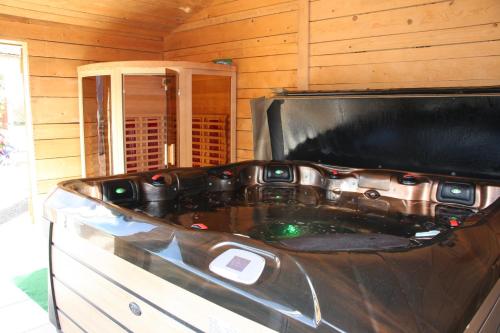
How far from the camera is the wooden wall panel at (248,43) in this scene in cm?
319

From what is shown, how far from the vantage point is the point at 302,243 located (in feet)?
3.81

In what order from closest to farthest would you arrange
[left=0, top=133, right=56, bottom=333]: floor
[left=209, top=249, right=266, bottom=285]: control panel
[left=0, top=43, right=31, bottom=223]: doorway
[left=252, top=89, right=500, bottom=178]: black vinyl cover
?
[left=209, top=249, right=266, bottom=285]: control panel → [left=252, top=89, right=500, bottom=178]: black vinyl cover → [left=0, top=133, right=56, bottom=333]: floor → [left=0, top=43, right=31, bottom=223]: doorway

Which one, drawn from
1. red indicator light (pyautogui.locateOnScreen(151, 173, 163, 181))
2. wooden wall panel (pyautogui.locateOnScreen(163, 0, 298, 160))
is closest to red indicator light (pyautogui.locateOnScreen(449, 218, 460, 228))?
red indicator light (pyautogui.locateOnScreen(151, 173, 163, 181))

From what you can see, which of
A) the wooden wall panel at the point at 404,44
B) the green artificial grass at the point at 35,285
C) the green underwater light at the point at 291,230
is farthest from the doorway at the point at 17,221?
the wooden wall panel at the point at 404,44

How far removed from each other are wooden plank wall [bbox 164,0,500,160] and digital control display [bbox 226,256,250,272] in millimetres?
1976

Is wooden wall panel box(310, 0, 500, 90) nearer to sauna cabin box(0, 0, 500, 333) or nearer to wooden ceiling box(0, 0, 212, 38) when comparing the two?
sauna cabin box(0, 0, 500, 333)

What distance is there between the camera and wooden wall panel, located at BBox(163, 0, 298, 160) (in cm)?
319

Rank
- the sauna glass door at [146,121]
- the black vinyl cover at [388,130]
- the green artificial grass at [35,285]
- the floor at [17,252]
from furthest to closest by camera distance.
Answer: the sauna glass door at [146,121]
the green artificial grass at [35,285]
the floor at [17,252]
the black vinyl cover at [388,130]

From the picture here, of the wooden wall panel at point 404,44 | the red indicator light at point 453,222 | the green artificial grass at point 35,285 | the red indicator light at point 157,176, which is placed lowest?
the green artificial grass at point 35,285

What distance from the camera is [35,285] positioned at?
8.59 ft

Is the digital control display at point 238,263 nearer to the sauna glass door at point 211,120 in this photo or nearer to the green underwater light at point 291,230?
the green underwater light at point 291,230

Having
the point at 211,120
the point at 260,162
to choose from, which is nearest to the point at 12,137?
the point at 211,120

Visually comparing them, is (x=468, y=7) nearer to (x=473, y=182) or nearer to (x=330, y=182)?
(x=473, y=182)

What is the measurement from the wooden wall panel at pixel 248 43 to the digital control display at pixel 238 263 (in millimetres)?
2380
